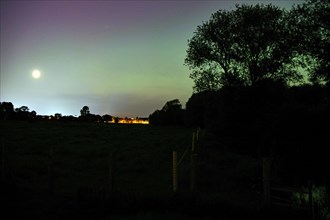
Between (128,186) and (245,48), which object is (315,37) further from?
(128,186)

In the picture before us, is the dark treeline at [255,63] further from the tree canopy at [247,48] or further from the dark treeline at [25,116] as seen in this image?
the dark treeline at [25,116]

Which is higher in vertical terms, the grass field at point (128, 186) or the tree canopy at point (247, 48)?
the tree canopy at point (247, 48)

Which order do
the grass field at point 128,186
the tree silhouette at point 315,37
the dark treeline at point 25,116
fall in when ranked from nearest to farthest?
the grass field at point 128,186
the tree silhouette at point 315,37
the dark treeline at point 25,116

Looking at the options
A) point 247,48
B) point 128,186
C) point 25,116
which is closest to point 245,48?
point 247,48

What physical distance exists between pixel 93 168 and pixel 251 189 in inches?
512

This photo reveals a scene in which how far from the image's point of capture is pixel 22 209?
12602mm

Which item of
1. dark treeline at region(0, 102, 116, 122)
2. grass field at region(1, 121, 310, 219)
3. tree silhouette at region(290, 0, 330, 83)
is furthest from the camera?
dark treeline at region(0, 102, 116, 122)

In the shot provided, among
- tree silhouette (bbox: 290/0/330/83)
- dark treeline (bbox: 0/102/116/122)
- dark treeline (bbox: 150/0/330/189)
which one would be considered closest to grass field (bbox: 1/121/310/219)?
dark treeline (bbox: 150/0/330/189)

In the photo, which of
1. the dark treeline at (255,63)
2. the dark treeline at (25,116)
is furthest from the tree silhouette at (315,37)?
the dark treeline at (25,116)

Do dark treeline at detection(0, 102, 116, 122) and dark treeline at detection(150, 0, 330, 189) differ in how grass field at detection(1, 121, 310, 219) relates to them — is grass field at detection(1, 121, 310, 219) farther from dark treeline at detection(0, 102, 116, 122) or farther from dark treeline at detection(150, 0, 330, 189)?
dark treeline at detection(0, 102, 116, 122)

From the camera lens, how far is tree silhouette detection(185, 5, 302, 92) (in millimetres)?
33531

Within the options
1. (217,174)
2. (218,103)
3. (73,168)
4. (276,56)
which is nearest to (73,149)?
(73,168)

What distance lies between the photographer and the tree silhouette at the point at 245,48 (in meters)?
33.5

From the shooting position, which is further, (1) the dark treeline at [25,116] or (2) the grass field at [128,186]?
(1) the dark treeline at [25,116]
